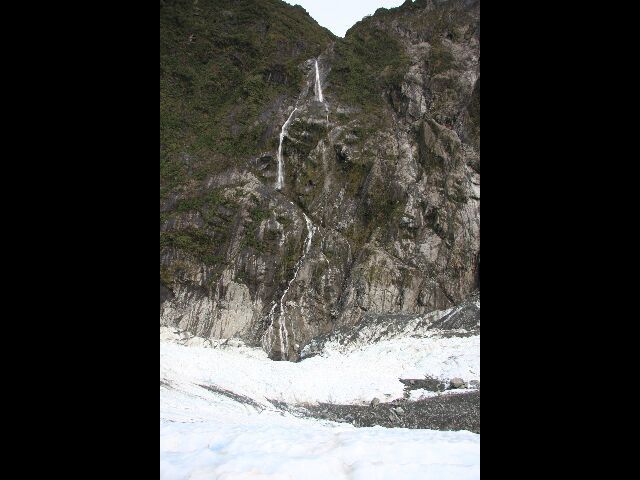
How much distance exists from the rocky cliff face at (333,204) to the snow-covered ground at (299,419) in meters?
2.22

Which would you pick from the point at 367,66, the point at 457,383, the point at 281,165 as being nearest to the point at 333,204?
the point at 281,165

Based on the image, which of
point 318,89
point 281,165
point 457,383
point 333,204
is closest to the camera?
point 457,383

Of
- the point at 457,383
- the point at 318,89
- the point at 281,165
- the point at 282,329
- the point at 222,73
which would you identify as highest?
the point at 222,73

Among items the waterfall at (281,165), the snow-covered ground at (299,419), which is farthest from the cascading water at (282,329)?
the waterfall at (281,165)

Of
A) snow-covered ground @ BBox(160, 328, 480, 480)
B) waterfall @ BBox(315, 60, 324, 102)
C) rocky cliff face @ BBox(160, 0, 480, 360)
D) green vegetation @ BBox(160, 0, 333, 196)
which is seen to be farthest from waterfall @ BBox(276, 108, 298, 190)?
snow-covered ground @ BBox(160, 328, 480, 480)

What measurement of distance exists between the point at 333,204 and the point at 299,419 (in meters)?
12.8

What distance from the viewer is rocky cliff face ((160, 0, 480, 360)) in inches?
723

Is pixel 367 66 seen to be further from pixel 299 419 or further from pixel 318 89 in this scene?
pixel 299 419

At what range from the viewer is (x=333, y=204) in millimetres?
21281

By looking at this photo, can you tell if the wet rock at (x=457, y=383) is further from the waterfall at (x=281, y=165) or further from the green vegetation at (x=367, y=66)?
the green vegetation at (x=367, y=66)
